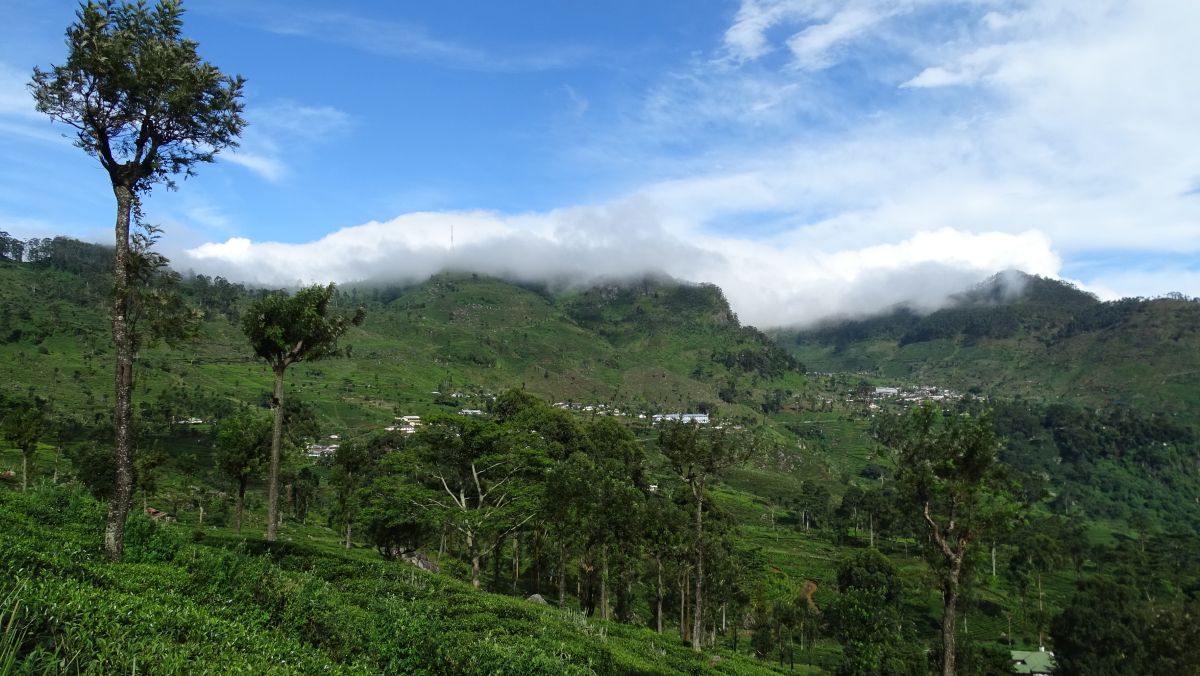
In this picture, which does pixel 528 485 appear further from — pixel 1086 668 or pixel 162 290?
pixel 1086 668

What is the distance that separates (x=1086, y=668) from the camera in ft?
223

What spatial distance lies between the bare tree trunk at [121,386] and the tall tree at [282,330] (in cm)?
1187

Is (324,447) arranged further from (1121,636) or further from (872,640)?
(1121,636)

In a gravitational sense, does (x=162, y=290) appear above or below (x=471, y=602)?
above

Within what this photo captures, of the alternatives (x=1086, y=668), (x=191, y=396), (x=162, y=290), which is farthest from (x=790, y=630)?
(x=191, y=396)

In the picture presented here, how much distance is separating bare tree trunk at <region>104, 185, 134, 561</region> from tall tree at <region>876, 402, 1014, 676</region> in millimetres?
27476

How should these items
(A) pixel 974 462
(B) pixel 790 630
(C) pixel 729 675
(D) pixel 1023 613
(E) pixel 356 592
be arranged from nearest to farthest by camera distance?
(E) pixel 356 592, (A) pixel 974 462, (C) pixel 729 675, (B) pixel 790 630, (D) pixel 1023 613

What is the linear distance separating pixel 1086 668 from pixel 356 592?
8409 cm

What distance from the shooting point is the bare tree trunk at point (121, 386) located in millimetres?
15891

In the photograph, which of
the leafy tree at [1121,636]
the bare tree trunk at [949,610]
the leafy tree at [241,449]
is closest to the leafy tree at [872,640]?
the leafy tree at [1121,636]

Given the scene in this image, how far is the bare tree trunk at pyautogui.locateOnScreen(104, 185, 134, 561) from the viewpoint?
15891 millimetres

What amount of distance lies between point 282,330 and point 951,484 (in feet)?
100

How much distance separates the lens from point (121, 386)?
53.3 ft

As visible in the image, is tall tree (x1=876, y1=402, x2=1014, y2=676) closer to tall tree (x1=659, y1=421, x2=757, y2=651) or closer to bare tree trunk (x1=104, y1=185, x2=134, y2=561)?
tall tree (x1=659, y1=421, x2=757, y2=651)
